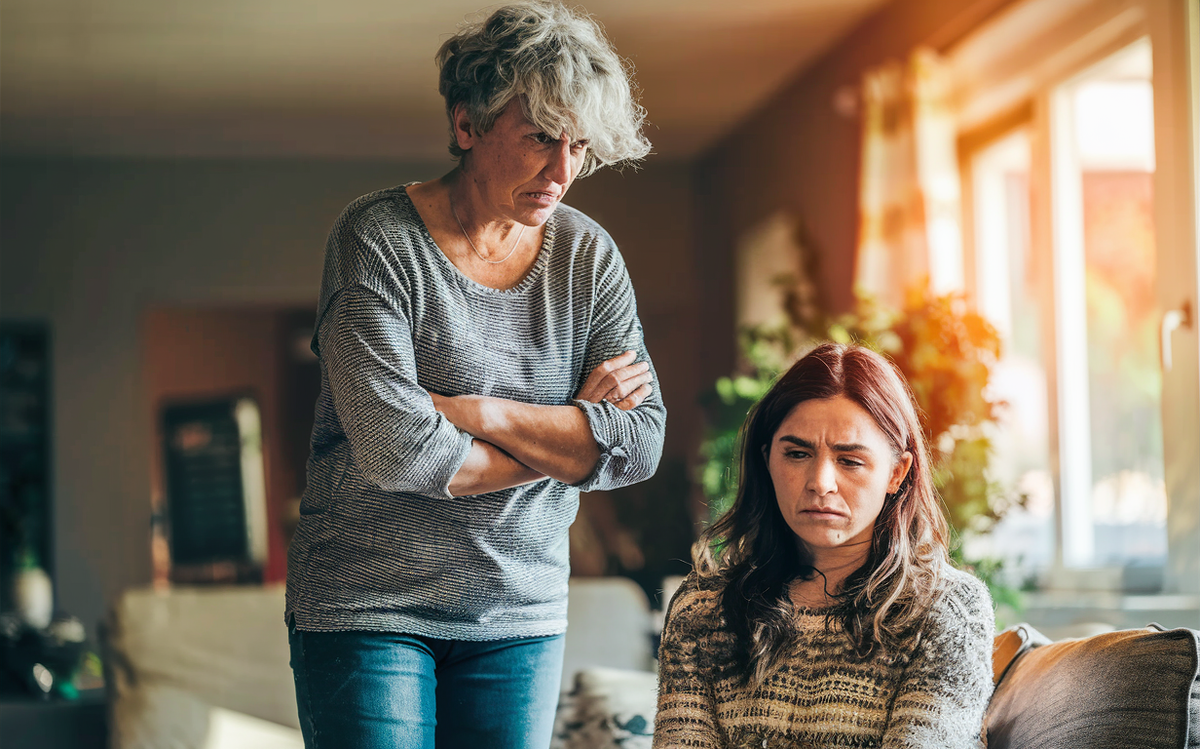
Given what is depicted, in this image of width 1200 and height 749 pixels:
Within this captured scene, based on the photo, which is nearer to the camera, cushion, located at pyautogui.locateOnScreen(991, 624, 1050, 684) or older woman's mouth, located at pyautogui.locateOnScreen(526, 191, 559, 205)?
older woman's mouth, located at pyautogui.locateOnScreen(526, 191, 559, 205)

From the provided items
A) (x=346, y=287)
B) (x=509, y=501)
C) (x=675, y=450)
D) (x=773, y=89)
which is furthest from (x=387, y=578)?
(x=675, y=450)

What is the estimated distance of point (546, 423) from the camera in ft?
3.61

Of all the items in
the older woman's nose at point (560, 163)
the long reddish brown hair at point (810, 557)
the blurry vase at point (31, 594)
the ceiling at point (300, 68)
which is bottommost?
the blurry vase at point (31, 594)

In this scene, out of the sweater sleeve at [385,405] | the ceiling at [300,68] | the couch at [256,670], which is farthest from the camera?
the ceiling at [300,68]

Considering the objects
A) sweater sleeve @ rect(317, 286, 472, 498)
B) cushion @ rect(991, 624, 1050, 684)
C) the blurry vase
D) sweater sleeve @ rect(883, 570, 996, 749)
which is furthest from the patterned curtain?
the blurry vase

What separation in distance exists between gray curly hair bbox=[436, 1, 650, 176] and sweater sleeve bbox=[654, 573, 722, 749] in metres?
0.54

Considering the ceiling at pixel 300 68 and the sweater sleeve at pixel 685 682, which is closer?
the sweater sleeve at pixel 685 682

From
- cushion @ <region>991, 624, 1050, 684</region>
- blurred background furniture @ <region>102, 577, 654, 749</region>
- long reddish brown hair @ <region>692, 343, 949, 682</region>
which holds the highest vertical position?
long reddish brown hair @ <region>692, 343, 949, 682</region>

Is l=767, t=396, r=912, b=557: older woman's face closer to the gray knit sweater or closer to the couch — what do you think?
the gray knit sweater

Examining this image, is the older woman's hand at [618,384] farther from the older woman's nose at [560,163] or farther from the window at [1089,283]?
the window at [1089,283]

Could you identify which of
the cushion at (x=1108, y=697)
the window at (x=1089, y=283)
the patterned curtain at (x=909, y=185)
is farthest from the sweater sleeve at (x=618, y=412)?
Result: the patterned curtain at (x=909, y=185)

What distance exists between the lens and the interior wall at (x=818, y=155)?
3262 millimetres

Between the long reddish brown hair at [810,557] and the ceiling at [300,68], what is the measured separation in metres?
1.80

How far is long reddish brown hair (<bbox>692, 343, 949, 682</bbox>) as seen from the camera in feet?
3.97
